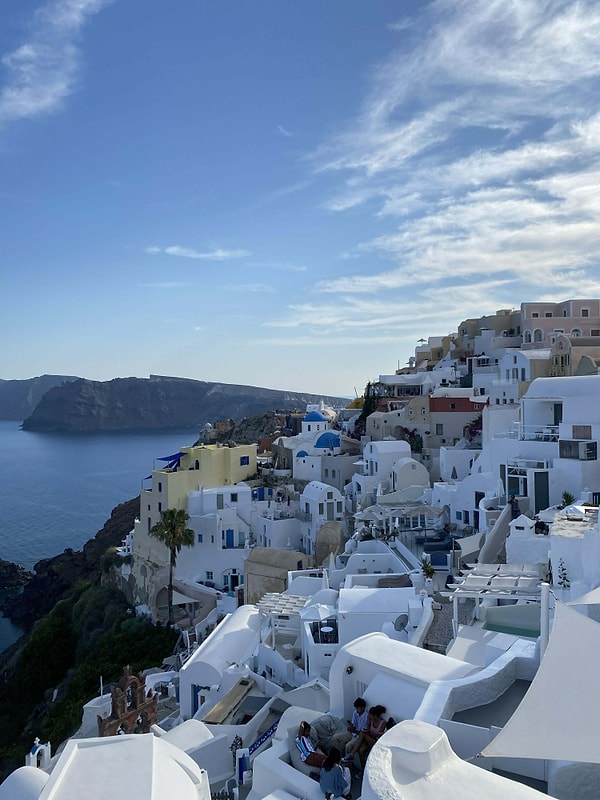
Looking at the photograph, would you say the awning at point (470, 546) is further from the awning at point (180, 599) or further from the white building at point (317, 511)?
the awning at point (180, 599)

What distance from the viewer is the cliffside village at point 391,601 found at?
25.3ft

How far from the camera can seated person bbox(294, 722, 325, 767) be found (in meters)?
8.86

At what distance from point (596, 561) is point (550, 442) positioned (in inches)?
525

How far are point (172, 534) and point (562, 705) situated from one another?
29.0 m

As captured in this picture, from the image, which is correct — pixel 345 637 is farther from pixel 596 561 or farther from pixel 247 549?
pixel 247 549

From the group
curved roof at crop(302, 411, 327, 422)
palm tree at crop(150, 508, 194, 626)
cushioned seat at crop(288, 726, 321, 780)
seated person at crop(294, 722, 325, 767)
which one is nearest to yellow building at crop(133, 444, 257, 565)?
palm tree at crop(150, 508, 194, 626)

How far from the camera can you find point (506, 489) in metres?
26.6

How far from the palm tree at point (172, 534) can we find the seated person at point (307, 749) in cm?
2588

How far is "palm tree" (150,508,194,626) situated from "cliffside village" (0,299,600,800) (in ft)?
2.76

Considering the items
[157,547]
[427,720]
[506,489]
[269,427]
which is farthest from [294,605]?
[269,427]

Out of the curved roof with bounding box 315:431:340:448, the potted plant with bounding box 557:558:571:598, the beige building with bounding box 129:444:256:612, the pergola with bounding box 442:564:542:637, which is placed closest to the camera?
the pergola with bounding box 442:564:542:637

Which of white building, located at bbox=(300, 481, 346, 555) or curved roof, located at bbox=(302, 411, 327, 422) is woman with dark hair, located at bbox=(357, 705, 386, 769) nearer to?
white building, located at bbox=(300, 481, 346, 555)

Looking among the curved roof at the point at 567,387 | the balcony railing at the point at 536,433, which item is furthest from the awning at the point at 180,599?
the curved roof at the point at 567,387

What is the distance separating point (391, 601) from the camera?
1925 cm
